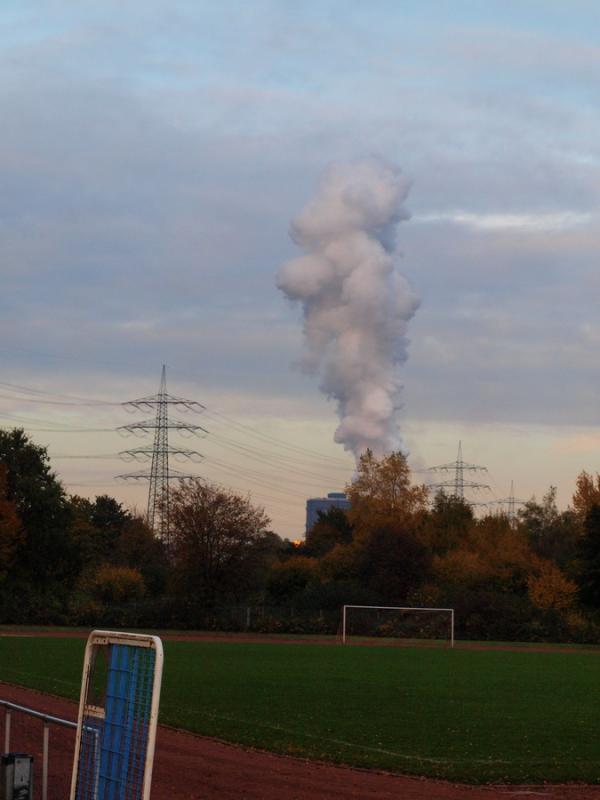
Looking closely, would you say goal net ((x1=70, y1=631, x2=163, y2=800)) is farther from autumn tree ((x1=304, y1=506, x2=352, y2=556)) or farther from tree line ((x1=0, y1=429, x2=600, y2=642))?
autumn tree ((x1=304, y1=506, x2=352, y2=556))

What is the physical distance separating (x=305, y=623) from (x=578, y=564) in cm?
1782

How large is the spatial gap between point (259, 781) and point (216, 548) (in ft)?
182

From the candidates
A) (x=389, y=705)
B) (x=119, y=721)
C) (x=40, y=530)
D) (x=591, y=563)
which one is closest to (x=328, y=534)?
(x=40, y=530)

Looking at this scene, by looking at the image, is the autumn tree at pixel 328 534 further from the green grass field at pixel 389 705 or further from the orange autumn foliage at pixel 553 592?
Answer: the green grass field at pixel 389 705

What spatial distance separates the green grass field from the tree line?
19875 millimetres

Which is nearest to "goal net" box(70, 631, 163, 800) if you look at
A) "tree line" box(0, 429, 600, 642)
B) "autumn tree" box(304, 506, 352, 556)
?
"tree line" box(0, 429, 600, 642)

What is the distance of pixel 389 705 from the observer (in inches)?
1048

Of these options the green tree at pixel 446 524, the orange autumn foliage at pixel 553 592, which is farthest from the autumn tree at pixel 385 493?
the orange autumn foliage at pixel 553 592

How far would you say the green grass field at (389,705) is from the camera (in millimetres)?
18562

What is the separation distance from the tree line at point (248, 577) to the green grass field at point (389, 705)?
19.9 meters

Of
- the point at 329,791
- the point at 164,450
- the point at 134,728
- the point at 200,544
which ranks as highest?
the point at 164,450

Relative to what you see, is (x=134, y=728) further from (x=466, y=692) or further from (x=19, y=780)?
(x=466, y=692)

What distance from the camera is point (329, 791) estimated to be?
15344 millimetres

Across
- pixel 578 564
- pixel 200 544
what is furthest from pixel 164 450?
pixel 578 564
